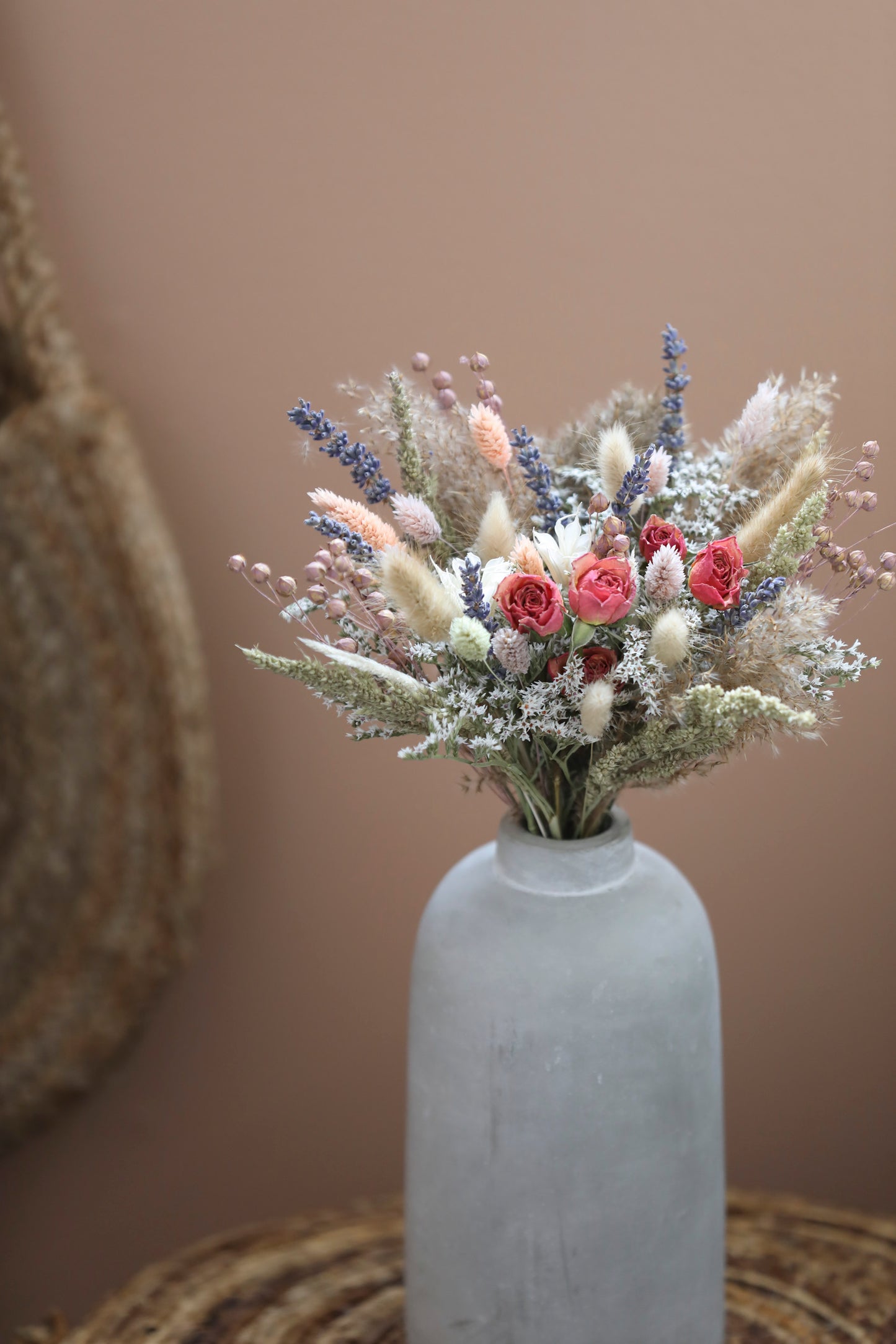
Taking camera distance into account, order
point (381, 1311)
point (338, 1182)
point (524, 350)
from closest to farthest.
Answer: point (381, 1311), point (524, 350), point (338, 1182)

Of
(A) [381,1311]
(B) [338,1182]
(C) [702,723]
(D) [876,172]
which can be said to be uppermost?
(D) [876,172]

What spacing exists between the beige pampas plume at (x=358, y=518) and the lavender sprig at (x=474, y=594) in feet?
0.23

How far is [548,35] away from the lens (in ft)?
4.31

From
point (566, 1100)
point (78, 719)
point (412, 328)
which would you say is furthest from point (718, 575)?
point (78, 719)

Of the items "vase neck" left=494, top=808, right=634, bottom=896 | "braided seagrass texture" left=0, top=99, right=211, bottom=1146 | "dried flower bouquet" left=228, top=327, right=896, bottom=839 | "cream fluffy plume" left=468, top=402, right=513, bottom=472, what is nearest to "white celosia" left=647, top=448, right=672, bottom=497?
"dried flower bouquet" left=228, top=327, right=896, bottom=839

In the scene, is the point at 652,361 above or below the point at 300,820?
above

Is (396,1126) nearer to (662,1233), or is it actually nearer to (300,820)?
(300,820)

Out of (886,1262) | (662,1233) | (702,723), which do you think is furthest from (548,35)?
(886,1262)

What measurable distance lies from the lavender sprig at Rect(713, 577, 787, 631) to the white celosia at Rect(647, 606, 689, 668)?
0.16 ft

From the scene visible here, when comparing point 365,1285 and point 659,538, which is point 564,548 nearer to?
point 659,538

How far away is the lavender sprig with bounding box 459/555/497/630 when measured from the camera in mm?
773

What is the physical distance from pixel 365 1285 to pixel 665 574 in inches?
32.4

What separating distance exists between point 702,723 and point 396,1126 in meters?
1.09

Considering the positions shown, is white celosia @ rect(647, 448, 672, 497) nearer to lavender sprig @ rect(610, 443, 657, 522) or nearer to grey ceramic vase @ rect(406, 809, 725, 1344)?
lavender sprig @ rect(610, 443, 657, 522)
